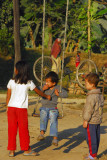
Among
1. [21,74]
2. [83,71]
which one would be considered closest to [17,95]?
[21,74]

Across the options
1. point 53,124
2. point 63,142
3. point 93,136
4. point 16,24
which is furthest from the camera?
point 16,24

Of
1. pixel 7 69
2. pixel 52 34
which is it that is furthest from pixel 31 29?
pixel 7 69

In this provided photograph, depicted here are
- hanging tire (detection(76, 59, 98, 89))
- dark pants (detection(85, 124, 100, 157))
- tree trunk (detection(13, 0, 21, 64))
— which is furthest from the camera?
hanging tire (detection(76, 59, 98, 89))

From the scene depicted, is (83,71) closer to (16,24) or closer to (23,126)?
(16,24)

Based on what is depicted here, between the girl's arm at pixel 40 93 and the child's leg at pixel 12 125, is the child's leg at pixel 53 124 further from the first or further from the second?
the child's leg at pixel 12 125

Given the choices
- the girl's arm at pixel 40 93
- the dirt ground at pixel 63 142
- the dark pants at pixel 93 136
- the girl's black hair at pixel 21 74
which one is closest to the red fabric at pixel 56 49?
the dirt ground at pixel 63 142

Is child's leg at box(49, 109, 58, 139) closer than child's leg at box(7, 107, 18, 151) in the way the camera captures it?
No

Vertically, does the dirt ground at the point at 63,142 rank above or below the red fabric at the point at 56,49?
below

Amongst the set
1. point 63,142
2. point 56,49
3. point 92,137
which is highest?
point 56,49

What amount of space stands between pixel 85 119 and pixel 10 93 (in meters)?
1.20

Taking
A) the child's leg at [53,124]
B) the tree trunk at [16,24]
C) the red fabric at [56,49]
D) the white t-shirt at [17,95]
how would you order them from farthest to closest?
1. the red fabric at [56,49]
2. the tree trunk at [16,24]
3. the child's leg at [53,124]
4. the white t-shirt at [17,95]

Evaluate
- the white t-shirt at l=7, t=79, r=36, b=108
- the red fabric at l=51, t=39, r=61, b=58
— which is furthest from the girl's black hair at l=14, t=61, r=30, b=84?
the red fabric at l=51, t=39, r=61, b=58

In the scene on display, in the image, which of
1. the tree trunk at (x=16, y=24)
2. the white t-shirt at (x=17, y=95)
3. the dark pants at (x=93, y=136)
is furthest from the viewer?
the tree trunk at (x=16, y=24)

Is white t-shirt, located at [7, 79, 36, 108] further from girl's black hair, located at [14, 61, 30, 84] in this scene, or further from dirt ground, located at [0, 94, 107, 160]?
dirt ground, located at [0, 94, 107, 160]
